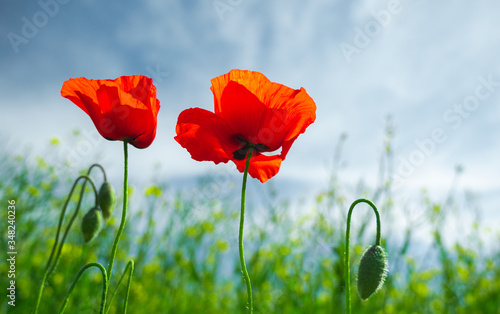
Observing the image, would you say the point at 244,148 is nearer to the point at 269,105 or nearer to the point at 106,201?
the point at 269,105

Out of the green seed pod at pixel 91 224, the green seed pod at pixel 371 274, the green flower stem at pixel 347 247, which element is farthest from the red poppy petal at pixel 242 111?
the green seed pod at pixel 91 224

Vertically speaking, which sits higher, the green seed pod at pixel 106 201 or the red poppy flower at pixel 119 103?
the red poppy flower at pixel 119 103

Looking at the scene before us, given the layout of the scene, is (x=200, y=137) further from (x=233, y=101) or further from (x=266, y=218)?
(x=266, y=218)

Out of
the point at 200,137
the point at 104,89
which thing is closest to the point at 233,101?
the point at 200,137

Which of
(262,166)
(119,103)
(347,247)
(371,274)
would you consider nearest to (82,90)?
(119,103)

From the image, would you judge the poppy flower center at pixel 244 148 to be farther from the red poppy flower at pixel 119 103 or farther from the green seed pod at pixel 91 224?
the green seed pod at pixel 91 224

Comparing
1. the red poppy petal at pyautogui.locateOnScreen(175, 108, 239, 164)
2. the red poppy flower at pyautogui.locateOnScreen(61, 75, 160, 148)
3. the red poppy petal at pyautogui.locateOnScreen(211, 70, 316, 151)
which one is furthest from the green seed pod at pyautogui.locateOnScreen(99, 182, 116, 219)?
the red poppy petal at pyautogui.locateOnScreen(211, 70, 316, 151)
